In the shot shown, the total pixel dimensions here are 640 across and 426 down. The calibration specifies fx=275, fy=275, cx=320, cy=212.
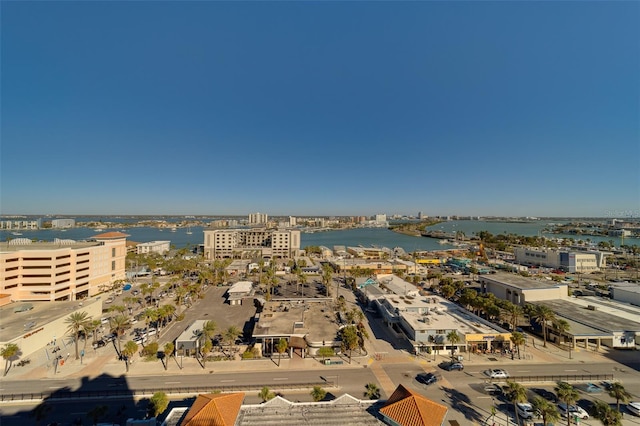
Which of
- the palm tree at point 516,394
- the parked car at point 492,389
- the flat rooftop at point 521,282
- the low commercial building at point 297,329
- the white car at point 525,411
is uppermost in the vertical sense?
the flat rooftop at point 521,282

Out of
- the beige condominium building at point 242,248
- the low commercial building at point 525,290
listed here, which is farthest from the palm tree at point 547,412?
the beige condominium building at point 242,248

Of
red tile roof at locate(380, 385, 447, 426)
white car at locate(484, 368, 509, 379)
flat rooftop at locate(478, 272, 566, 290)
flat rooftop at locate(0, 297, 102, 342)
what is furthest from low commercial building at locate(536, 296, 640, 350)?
flat rooftop at locate(0, 297, 102, 342)

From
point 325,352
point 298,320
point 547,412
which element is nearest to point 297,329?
point 298,320

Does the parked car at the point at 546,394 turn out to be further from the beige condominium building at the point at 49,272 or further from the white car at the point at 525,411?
the beige condominium building at the point at 49,272

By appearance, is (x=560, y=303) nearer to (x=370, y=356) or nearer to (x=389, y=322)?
(x=389, y=322)

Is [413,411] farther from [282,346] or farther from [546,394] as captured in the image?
[546,394]

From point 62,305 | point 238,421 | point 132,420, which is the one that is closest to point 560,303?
point 238,421

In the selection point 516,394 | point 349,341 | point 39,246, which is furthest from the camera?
point 39,246
